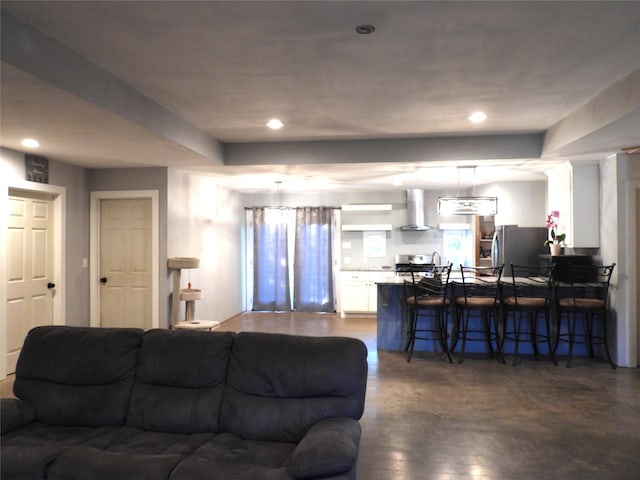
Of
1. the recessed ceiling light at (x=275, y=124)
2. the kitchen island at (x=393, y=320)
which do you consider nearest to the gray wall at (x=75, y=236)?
the recessed ceiling light at (x=275, y=124)

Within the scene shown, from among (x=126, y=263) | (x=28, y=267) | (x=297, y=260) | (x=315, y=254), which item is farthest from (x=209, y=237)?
(x=28, y=267)

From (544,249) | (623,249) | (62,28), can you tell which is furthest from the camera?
(544,249)

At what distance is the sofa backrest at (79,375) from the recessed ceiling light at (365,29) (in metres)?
2.10

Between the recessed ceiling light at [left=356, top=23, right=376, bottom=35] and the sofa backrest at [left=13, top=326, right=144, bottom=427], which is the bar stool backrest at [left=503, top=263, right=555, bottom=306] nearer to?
the recessed ceiling light at [left=356, top=23, right=376, bottom=35]

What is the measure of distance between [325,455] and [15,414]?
5.36ft

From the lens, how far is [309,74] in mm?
3105

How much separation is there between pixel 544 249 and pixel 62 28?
19.9ft

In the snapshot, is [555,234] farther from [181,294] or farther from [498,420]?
[181,294]

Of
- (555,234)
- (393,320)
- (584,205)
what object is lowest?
(393,320)

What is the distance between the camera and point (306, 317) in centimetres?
795

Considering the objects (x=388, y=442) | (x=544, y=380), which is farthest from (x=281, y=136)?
(x=544, y=380)

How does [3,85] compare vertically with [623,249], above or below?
above

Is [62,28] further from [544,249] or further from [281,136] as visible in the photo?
[544,249]

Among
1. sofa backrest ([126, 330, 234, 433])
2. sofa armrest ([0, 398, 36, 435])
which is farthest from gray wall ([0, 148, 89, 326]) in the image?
sofa backrest ([126, 330, 234, 433])
